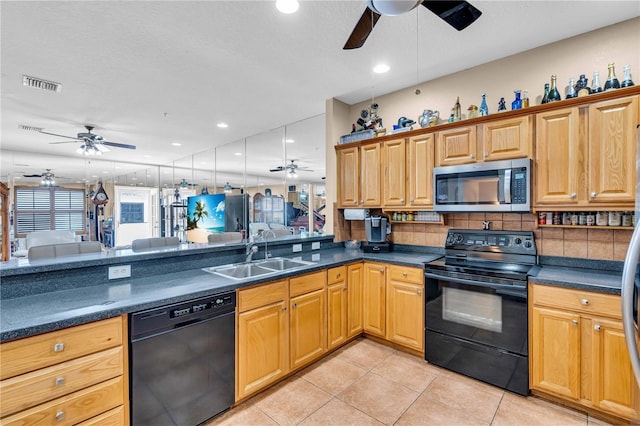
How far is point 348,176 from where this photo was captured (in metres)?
3.44

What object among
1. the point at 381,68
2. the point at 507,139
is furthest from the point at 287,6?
the point at 507,139

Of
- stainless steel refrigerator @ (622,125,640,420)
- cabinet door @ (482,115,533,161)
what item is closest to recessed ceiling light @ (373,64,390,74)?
cabinet door @ (482,115,533,161)

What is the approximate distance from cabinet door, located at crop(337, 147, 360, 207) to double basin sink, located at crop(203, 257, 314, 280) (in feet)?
3.53

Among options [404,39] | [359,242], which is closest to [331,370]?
[359,242]

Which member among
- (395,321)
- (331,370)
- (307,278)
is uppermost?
(307,278)

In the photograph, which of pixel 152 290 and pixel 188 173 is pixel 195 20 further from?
pixel 188 173

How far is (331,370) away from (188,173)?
704cm

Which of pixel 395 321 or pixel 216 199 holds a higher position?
pixel 216 199

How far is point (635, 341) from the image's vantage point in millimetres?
986

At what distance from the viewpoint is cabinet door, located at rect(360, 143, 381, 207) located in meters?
3.18

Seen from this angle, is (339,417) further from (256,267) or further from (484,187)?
(484,187)

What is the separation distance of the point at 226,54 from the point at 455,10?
1853mm

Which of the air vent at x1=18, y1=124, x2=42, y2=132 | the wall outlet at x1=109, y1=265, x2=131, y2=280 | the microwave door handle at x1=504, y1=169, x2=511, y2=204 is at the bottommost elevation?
the wall outlet at x1=109, y1=265, x2=131, y2=280

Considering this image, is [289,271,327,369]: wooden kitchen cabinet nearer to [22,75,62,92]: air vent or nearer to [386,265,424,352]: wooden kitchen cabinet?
[386,265,424,352]: wooden kitchen cabinet
